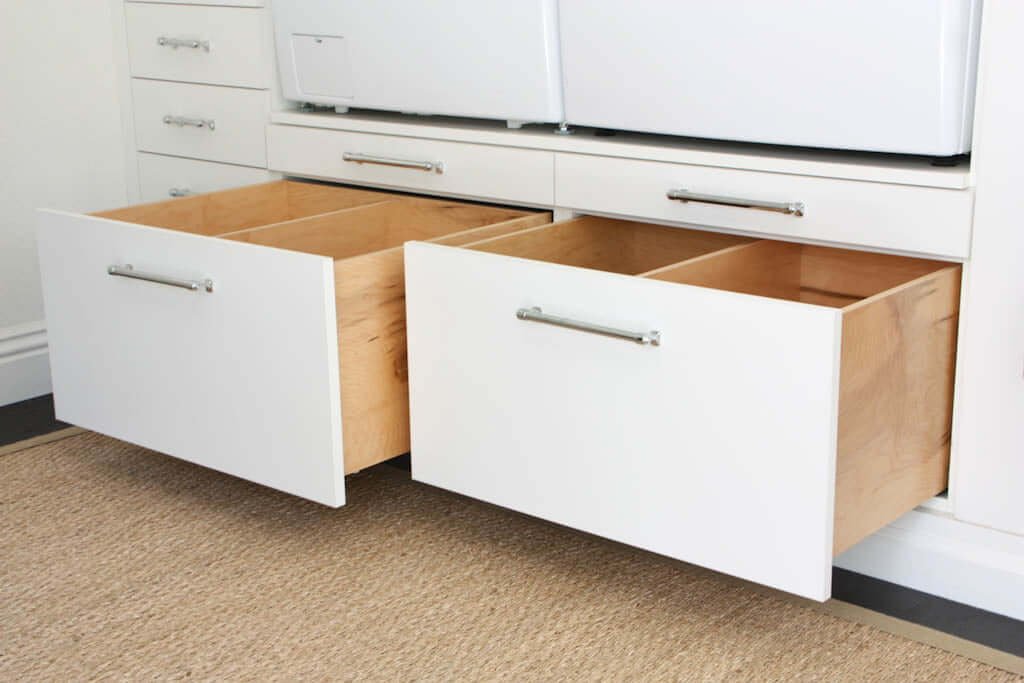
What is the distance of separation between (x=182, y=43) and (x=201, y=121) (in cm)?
12

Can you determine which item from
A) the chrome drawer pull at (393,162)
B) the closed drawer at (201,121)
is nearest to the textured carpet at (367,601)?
the chrome drawer pull at (393,162)

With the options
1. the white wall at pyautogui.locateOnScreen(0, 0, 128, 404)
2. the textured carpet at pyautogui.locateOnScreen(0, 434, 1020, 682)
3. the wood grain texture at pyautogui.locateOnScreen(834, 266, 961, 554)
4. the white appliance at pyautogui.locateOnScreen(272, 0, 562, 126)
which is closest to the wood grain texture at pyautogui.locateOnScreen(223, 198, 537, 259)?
the white appliance at pyautogui.locateOnScreen(272, 0, 562, 126)

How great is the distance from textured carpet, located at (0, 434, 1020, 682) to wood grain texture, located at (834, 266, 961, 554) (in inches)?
6.7

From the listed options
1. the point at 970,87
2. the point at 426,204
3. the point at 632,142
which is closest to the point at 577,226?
the point at 632,142

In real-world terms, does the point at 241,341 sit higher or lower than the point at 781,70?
lower

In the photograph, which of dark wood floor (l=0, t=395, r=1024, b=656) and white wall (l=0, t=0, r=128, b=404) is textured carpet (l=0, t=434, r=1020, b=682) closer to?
dark wood floor (l=0, t=395, r=1024, b=656)

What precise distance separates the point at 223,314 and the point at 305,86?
1.75ft

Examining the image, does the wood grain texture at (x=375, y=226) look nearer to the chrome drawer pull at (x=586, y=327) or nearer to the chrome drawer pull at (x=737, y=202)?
the chrome drawer pull at (x=737, y=202)

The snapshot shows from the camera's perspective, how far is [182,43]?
2021 millimetres

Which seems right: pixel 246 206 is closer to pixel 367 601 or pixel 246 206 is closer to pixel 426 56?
pixel 426 56

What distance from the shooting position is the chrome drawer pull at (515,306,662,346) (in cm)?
124

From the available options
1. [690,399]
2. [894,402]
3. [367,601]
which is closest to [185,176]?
[367,601]

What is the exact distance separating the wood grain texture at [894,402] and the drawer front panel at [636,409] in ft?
0.17

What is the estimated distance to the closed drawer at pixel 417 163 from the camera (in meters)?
1.65
